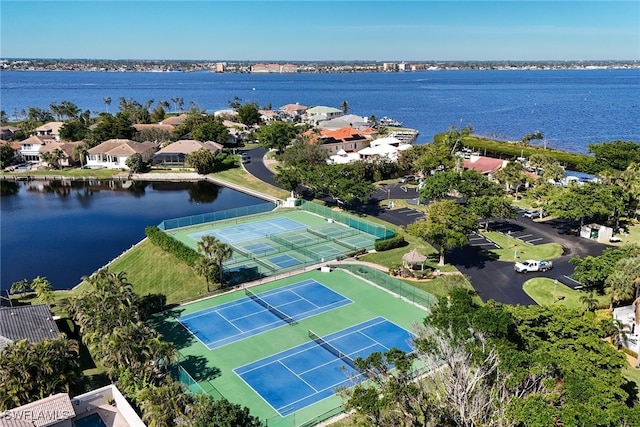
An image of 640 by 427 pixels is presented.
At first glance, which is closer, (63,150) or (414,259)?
(414,259)

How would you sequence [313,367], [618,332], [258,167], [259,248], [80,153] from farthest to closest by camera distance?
[80,153]
[258,167]
[259,248]
[618,332]
[313,367]

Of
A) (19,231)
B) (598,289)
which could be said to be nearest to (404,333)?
(598,289)

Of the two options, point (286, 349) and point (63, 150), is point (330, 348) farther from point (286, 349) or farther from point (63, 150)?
point (63, 150)

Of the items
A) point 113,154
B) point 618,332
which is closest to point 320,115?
point 113,154

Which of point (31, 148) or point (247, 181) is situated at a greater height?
point (31, 148)

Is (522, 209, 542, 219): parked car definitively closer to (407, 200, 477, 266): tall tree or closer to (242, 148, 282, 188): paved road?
(407, 200, 477, 266): tall tree

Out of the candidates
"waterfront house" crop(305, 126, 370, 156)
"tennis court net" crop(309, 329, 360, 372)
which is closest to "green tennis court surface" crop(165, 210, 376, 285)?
"tennis court net" crop(309, 329, 360, 372)

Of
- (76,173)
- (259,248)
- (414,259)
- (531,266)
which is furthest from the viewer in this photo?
(76,173)
